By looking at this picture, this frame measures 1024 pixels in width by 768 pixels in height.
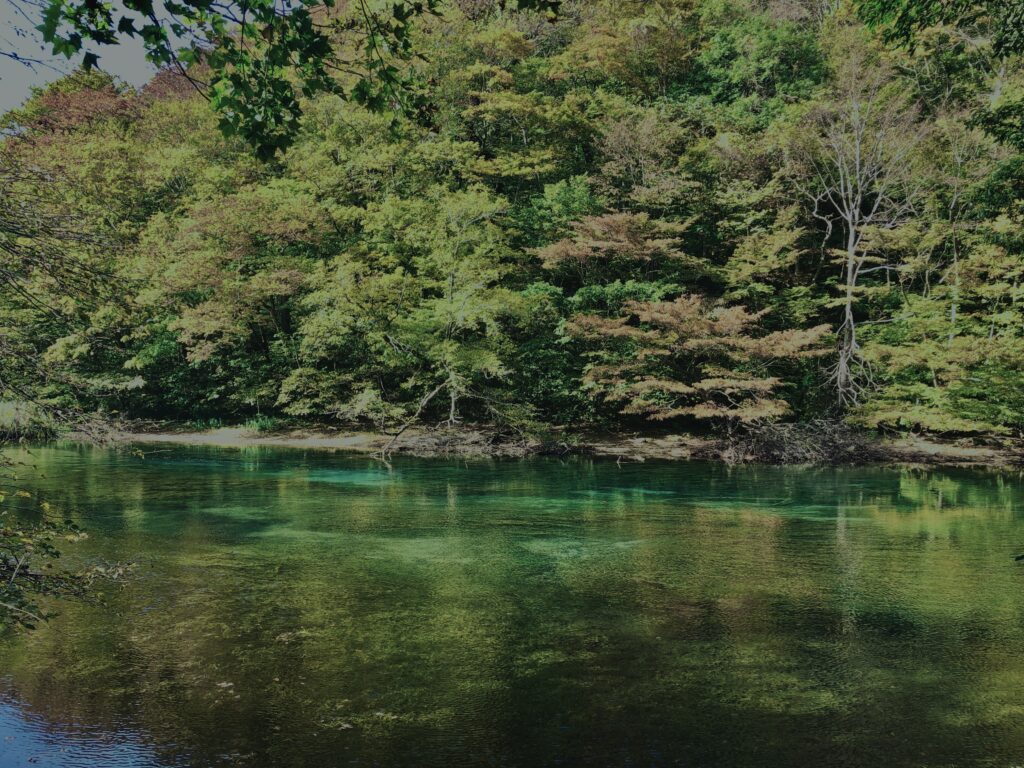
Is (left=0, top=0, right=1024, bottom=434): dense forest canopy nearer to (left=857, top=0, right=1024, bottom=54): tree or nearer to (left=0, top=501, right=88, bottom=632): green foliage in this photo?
(left=857, top=0, right=1024, bottom=54): tree

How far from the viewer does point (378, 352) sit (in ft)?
70.1

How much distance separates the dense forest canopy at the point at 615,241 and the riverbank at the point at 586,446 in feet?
2.06

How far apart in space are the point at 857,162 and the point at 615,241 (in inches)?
235

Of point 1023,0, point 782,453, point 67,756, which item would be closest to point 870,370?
point 782,453

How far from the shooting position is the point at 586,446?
18.4 metres

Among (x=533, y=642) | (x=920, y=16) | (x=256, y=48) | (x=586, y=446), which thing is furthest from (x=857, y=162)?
(x=256, y=48)

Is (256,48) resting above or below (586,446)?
above

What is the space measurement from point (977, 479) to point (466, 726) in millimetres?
13016

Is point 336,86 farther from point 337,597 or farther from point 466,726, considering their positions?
point 337,597

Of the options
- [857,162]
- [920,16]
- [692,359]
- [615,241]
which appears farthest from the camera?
[692,359]

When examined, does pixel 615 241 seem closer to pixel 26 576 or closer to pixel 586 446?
pixel 586 446

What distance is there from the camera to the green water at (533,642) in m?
3.77

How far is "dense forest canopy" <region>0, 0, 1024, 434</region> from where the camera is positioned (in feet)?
57.4

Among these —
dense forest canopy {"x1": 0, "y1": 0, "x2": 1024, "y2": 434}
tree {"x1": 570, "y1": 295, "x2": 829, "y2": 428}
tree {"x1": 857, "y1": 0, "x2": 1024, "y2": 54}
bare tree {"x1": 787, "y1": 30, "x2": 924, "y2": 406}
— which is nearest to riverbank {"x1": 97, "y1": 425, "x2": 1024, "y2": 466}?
dense forest canopy {"x1": 0, "y1": 0, "x2": 1024, "y2": 434}
